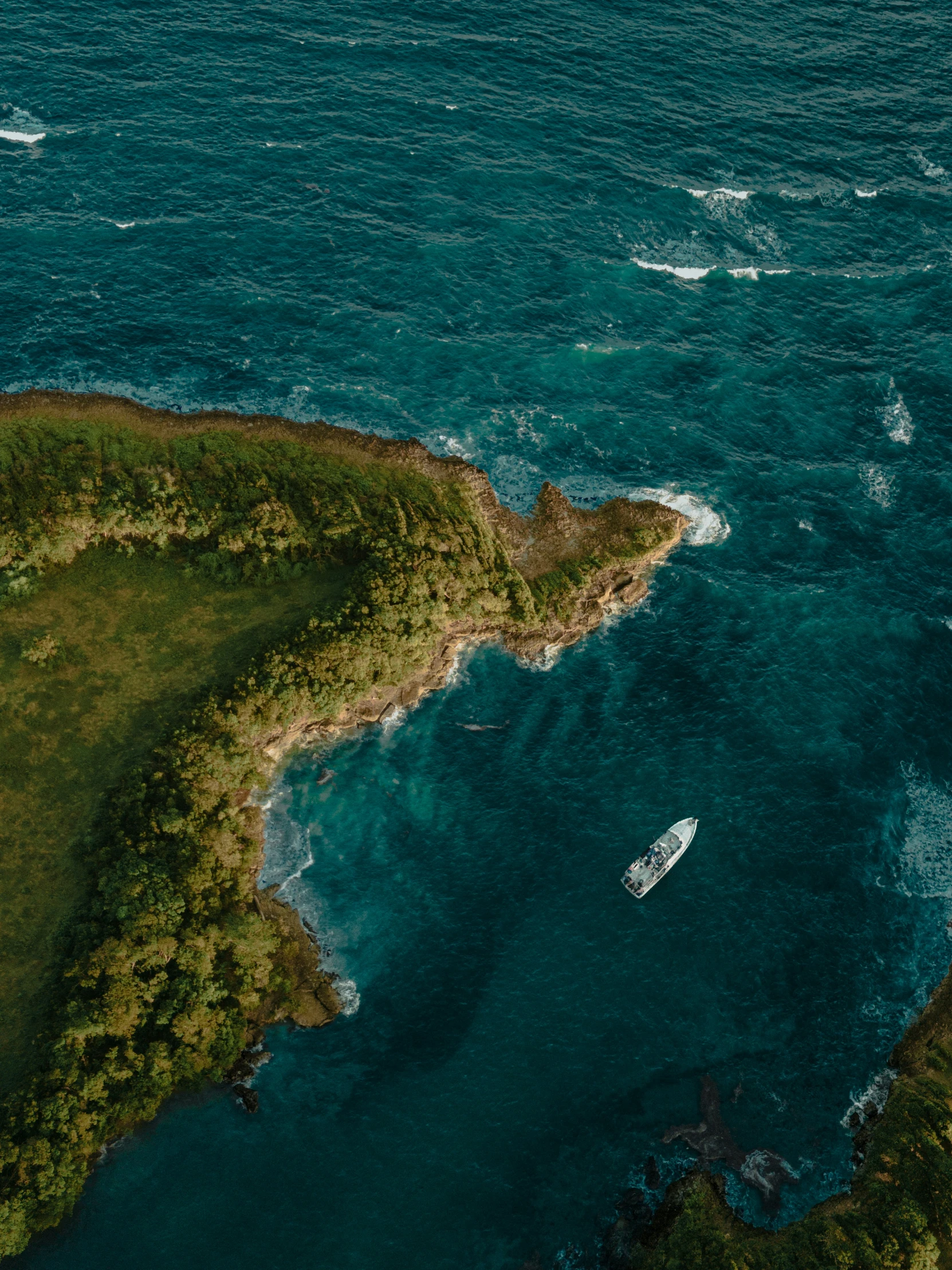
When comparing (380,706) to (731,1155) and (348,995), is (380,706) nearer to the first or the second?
(348,995)

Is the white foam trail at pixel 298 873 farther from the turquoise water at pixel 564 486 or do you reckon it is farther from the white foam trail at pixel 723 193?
the white foam trail at pixel 723 193

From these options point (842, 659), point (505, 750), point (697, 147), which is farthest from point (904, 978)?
point (697, 147)

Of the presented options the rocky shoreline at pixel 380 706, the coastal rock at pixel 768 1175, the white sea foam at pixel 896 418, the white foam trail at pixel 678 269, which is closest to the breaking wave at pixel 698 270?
the white foam trail at pixel 678 269

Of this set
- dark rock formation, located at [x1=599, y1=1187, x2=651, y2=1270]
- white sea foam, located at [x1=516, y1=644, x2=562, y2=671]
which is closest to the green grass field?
white sea foam, located at [x1=516, y1=644, x2=562, y2=671]

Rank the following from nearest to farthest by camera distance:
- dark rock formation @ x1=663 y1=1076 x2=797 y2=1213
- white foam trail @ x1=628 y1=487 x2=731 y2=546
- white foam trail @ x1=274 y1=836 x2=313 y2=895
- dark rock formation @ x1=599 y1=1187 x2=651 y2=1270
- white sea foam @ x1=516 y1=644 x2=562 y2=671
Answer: dark rock formation @ x1=599 y1=1187 x2=651 y2=1270, dark rock formation @ x1=663 y1=1076 x2=797 y2=1213, white foam trail @ x1=274 y1=836 x2=313 y2=895, white sea foam @ x1=516 y1=644 x2=562 y2=671, white foam trail @ x1=628 y1=487 x2=731 y2=546

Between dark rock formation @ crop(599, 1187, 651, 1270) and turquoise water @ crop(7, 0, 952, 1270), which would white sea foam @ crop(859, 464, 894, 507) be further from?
dark rock formation @ crop(599, 1187, 651, 1270)
